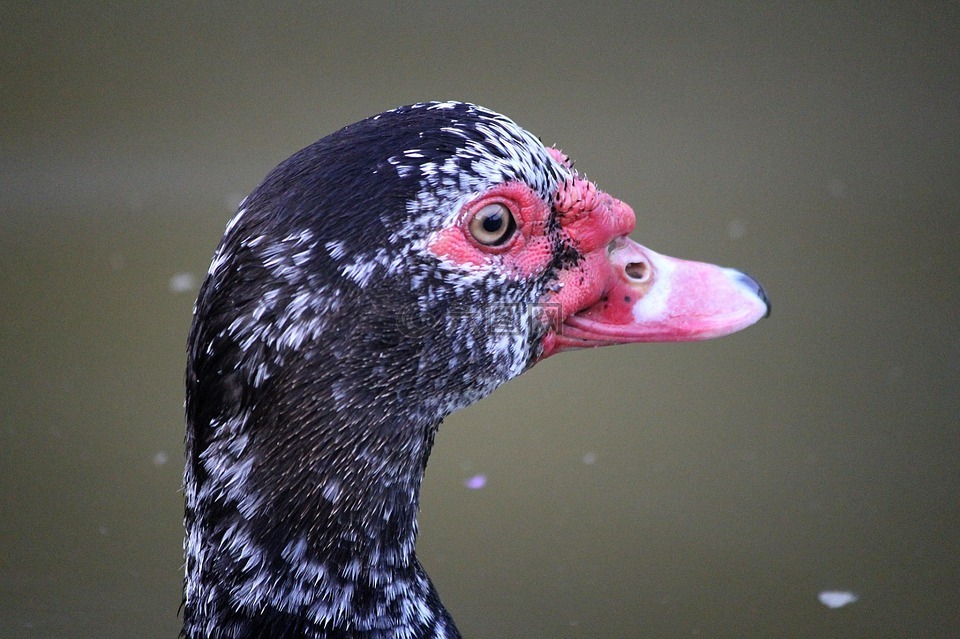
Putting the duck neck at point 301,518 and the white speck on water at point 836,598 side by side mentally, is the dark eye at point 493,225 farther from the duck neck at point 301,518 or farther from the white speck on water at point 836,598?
the white speck on water at point 836,598

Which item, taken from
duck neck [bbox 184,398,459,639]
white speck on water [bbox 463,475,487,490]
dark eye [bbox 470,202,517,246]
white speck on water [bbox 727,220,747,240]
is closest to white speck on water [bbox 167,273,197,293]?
white speck on water [bbox 463,475,487,490]

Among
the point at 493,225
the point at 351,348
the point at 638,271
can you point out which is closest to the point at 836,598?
the point at 638,271

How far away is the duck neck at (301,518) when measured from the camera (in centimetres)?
144

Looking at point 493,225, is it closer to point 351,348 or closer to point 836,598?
point 351,348

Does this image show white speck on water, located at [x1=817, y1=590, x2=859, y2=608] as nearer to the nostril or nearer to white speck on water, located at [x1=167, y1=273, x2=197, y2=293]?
the nostril

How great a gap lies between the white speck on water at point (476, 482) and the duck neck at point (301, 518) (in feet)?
3.79

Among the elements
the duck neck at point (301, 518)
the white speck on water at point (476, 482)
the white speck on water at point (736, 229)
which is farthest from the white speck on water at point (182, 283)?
the duck neck at point (301, 518)

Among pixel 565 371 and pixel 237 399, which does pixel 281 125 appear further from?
pixel 237 399

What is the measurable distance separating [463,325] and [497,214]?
0.17m

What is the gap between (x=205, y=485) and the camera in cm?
149

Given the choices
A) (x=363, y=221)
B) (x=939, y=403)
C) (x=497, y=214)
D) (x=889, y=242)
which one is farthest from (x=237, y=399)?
(x=889, y=242)

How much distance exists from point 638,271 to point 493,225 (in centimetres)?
39

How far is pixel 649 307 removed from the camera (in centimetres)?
179

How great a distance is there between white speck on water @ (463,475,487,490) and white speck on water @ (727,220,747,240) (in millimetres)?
1321
